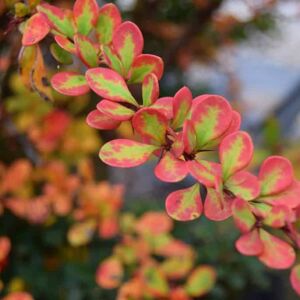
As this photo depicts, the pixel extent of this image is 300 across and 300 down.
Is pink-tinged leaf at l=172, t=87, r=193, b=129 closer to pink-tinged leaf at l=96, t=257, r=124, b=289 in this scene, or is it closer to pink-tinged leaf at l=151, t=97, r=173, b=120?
pink-tinged leaf at l=151, t=97, r=173, b=120

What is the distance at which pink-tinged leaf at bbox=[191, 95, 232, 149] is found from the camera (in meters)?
0.44

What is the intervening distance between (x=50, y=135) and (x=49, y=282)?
0.34m

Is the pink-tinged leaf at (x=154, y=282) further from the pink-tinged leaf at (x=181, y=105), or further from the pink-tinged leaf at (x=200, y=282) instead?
the pink-tinged leaf at (x=181, y=105)

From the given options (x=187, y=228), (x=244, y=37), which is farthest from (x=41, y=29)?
(x=244, y=37)

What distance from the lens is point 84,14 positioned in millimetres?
536

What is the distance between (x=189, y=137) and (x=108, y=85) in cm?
8

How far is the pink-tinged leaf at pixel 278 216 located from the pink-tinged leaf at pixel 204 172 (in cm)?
5

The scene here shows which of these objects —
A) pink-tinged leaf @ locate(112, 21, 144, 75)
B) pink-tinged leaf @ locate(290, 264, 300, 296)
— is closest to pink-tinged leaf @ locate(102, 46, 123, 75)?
pink-tinged leaf @ locate(112, 21, 144, 75)

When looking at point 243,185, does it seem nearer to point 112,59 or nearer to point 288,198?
point 288,198

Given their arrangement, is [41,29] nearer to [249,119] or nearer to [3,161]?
[3,161]

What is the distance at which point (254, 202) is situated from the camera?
1.51ft

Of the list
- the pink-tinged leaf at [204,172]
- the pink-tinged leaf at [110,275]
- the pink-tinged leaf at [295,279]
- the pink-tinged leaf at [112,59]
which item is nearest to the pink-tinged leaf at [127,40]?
the pink-tinged leaf at [112,59]

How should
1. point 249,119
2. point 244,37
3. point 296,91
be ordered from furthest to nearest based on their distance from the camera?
point 249,119 → point 296,91 → point 244,37

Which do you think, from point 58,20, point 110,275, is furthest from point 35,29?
point 110,275
